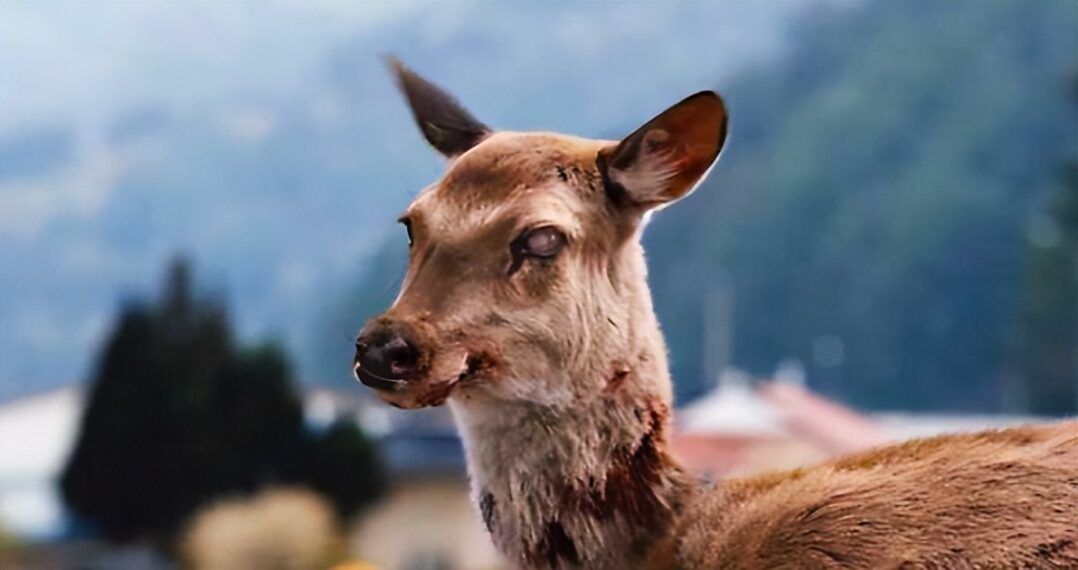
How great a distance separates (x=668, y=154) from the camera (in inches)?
31.1

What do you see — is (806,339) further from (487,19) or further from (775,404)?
(487,19)

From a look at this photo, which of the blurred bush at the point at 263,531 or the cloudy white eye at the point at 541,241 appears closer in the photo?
the cloudy white eye at the point at 541,241

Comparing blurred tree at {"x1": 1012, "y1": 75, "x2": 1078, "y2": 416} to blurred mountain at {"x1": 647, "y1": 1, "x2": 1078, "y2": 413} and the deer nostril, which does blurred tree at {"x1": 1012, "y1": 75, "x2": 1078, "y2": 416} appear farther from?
the deer nostril

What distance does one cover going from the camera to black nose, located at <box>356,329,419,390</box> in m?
0.72

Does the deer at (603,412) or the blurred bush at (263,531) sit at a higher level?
the blurred bush at (263,531)

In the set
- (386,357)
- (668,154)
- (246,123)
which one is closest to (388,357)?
(386,357)

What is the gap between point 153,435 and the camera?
2.29 metres

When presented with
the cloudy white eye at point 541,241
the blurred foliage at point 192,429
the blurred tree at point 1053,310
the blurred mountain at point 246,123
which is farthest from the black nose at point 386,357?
the blurred tree at point 1053,310

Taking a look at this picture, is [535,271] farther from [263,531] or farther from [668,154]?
[263,531]

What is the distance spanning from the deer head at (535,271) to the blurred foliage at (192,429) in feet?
5.04

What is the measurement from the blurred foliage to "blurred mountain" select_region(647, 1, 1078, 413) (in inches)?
34.0

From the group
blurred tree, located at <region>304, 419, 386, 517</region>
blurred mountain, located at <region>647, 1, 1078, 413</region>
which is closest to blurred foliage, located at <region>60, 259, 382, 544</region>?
blurred tree, located at <region>304, 419, 386, 517</region>

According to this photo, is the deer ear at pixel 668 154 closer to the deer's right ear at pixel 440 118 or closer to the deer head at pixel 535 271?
the deer head at pixel 535 271

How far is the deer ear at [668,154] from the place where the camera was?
2.54 ft
